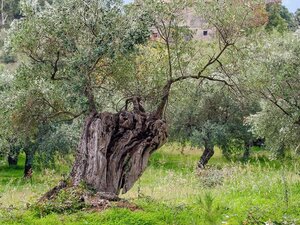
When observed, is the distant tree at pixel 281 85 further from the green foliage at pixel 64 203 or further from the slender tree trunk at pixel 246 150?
the slender tree trunk at pixel 246 150

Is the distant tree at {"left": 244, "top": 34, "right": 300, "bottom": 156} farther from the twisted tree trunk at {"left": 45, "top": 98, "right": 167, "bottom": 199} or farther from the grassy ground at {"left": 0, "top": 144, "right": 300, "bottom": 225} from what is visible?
the twisted tree trunk at {"left": 45, "top": 98, "right": 167, "bottom": 199}

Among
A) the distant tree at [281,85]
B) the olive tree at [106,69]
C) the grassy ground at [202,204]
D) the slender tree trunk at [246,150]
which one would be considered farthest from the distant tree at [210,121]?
the olive tree at [106,69]

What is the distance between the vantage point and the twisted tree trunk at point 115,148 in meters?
11.7

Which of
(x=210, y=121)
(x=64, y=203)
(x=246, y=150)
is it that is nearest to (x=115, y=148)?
(x=64, y=203)

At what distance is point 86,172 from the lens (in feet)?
38.5

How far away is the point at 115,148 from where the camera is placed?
39.7ft

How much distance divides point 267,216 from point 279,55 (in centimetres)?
1017

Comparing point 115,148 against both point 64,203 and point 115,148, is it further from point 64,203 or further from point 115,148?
point 64,203

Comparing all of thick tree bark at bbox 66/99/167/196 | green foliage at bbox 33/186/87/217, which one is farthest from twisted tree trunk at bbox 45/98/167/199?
green foliage at bbox 33/186/87/217

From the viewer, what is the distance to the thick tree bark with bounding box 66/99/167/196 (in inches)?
463

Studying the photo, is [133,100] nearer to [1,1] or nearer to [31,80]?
[31,80]

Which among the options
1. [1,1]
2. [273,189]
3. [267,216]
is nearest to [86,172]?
[267,216]

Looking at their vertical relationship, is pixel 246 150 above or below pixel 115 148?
below

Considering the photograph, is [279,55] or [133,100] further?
[279,55]
